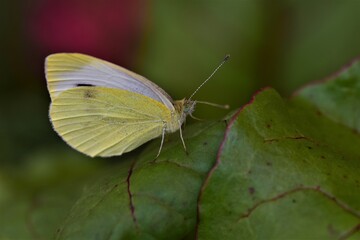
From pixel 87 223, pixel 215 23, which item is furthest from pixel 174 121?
pixel 215 23

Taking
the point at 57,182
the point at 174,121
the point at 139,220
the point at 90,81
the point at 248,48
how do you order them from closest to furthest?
the point at 139,220 → the point at 174,121 → the point at 90,81 → the point at 57,182 → the point at 248,48

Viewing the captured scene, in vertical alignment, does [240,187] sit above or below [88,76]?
above

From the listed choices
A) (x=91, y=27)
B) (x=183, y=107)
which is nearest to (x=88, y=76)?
(x=183, y=107)

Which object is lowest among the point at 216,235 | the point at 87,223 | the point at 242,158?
the point at 87,223

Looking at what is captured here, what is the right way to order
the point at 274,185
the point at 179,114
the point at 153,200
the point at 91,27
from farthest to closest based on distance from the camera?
the point at 91,27 → the point at 179,114 → the point at 153,200 → the point at 274,185

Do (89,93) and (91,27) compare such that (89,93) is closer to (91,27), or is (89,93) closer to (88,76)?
(88,76)

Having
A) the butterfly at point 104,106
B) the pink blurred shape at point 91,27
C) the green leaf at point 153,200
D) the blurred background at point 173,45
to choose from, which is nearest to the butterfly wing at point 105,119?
the butterfly at point 104,106

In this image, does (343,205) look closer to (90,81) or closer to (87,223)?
(87,223)
